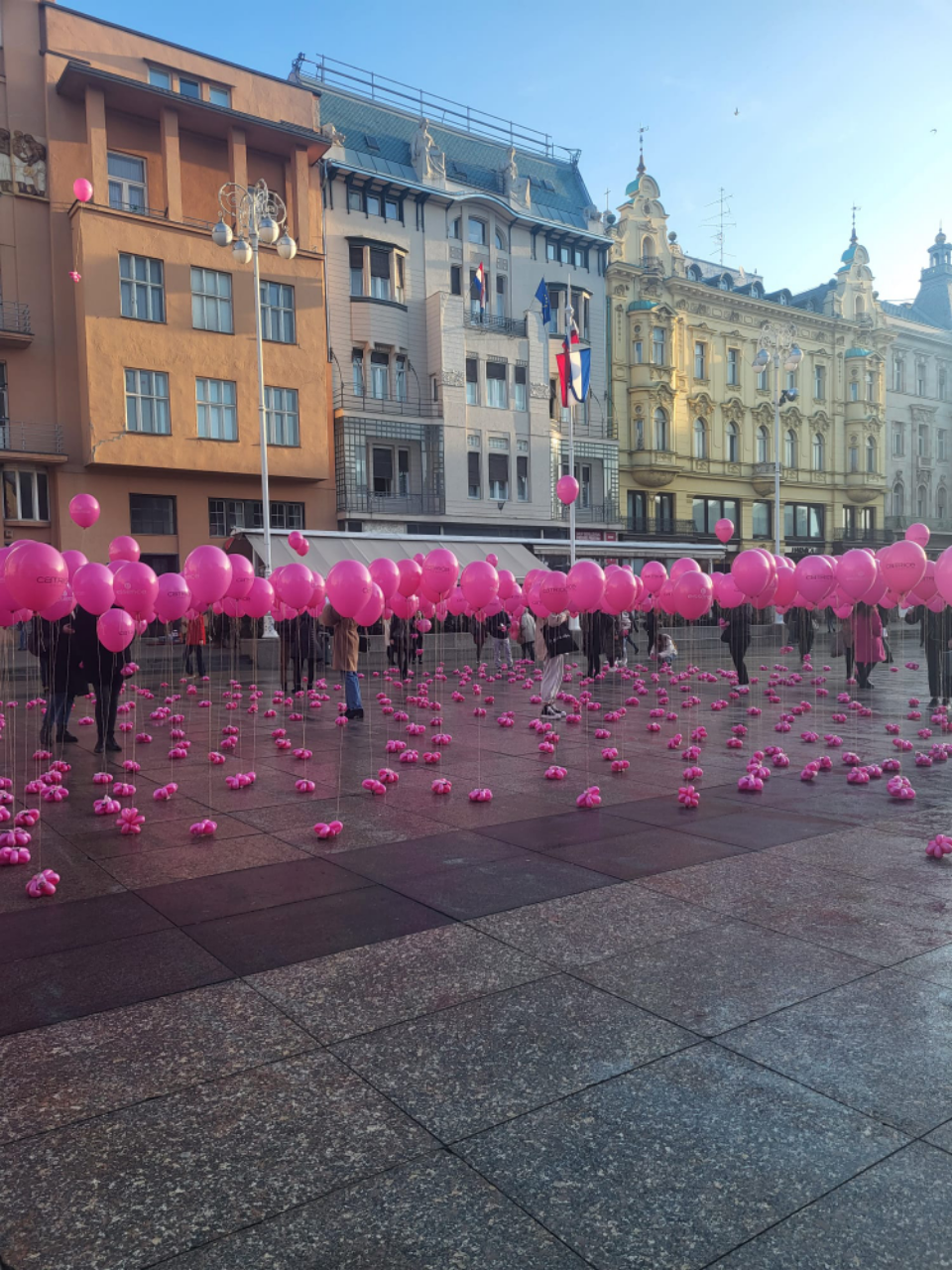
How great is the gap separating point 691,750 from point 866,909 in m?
4.96

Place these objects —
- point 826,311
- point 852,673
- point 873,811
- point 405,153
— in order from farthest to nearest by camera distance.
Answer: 1. point 826,311
2. point 405,153
3. point 852,673
4. point 873,811

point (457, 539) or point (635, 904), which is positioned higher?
point (457, 539)

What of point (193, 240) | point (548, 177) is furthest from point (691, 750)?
point (548, 177)

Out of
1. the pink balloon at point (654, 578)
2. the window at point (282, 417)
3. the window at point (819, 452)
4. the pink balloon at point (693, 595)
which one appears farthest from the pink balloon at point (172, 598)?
the window at point (819, 452)

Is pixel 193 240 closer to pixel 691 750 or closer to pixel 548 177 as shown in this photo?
pixel 548 177

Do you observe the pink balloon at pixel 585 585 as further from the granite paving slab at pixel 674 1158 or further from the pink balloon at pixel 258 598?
the granite paving slab at pixel 674 1158

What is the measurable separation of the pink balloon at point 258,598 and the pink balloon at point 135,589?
2.01m

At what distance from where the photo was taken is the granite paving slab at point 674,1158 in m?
2.72

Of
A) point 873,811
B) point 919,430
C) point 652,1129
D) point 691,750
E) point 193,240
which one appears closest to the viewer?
point 652,1129

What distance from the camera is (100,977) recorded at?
4.50 meters

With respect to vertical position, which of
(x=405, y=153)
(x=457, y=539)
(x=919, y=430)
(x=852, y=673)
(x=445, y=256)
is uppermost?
(x=405, y=153)

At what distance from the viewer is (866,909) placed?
5.35 metres

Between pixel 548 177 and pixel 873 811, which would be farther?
pixel 548 177

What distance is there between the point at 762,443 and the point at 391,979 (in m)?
49.0
